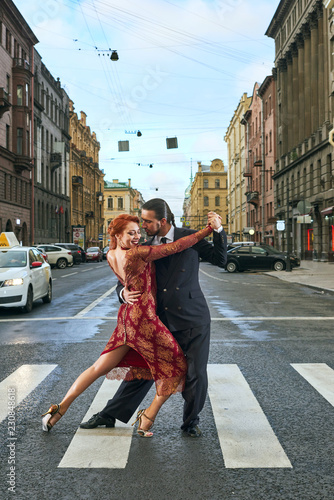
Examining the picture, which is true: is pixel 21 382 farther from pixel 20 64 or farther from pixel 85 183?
pixel 85 183

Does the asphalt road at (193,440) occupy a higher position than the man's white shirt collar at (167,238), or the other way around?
the man's white shirt collar at (167,238)

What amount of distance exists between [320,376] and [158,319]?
3.01m

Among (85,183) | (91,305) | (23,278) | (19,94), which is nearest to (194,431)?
(23,278)

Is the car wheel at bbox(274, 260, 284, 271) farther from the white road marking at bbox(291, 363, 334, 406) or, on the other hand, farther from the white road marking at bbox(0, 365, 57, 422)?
the white road marking at bbox(0, 365, 57, 422)

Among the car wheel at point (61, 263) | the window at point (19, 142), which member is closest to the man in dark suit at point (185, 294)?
the car wheel at point (61, 263)

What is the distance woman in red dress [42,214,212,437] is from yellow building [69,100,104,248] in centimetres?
6182

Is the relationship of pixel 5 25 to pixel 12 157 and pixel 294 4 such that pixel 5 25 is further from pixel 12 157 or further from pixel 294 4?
pixel 294 4

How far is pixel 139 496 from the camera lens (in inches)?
132

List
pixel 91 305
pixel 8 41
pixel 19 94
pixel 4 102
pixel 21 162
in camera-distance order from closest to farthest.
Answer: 1. pixel 91 305
2. pixel 4 102
3. pixel 8 41
4. pixel 21 162
5. pixel 19 94

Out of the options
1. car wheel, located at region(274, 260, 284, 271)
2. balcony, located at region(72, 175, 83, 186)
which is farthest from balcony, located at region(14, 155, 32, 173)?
balcony, located at region(72, 175, 83, 186)

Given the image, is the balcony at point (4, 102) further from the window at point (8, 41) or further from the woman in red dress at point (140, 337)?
the woman in red dress at point (140, 337)

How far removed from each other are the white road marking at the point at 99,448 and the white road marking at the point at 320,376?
79.9 inches

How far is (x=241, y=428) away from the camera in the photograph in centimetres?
462

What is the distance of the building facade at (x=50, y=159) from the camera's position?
58391mm
